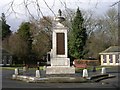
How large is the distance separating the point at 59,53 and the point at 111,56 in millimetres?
40729

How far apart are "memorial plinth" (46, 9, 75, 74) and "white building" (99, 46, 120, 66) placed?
129ft

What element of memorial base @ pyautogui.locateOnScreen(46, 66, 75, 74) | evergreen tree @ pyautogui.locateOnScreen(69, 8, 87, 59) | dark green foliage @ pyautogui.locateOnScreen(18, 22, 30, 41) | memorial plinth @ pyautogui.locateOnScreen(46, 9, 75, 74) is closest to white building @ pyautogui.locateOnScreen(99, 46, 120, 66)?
evergreen tree @ pyautogui.locateOnScreen(69, 8, 87, 59)

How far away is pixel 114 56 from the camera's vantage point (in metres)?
69.1

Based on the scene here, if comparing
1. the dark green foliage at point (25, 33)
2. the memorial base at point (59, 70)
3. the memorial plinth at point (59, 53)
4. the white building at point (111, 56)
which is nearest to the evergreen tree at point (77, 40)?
the white building at point (111, 56)

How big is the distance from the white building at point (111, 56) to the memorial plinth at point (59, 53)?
39.5 m

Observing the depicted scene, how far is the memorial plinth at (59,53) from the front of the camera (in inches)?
1145

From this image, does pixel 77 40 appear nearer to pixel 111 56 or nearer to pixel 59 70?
pixel 111 56

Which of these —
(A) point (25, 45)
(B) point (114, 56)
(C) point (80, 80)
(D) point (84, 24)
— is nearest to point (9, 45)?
(A) point (25, 45)

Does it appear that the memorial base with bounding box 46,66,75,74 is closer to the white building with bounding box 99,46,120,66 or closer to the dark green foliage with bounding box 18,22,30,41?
the white building with bounding box 99,46,120,66

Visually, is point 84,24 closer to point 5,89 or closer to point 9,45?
point 9,45

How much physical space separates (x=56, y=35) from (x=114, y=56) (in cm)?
4036

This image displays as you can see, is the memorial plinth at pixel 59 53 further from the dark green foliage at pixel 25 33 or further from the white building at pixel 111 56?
the dark green foliage at pixel 25 33

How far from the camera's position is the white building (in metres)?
68.8

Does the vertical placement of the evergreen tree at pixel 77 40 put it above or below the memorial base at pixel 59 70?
above
